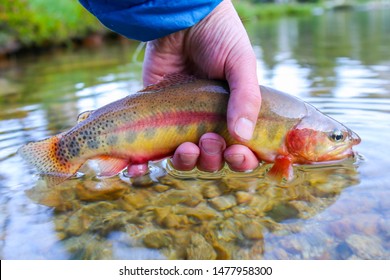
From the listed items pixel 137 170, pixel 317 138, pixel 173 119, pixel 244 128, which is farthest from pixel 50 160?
pixel 317 138

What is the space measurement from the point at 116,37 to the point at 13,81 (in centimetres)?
890

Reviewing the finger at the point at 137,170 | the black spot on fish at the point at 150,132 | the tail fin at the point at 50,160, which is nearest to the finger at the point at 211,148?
the black spot on fish at the point at 150,132

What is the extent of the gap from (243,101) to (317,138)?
450mm

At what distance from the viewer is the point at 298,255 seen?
1.74m

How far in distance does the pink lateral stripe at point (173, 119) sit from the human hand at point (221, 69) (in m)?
0.09

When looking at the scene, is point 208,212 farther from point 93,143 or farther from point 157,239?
point 93,143

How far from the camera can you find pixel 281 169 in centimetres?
219

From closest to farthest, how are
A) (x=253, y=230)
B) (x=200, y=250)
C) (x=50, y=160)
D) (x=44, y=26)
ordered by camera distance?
(x=200, y=250) → (x=253, y=230) → (x=50, y=160) → (x=44, y=26)

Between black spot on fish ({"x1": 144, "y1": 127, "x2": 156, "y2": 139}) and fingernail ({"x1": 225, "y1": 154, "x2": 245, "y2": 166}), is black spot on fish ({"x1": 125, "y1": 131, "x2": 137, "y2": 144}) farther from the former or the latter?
fingernail ({"x1": 225, "y1": 154, "x2": 245, "y2": 166})

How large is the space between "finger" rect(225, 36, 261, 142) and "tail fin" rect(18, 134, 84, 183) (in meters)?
0.81

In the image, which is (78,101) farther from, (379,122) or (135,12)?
(379,122)

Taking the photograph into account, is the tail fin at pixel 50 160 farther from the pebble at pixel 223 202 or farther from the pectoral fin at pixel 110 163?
the pebble at pixel 223 202

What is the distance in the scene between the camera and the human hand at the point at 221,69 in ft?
6.73
